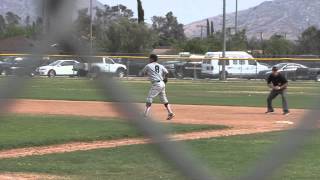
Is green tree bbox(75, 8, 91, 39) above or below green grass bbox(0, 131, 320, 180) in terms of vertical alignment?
above

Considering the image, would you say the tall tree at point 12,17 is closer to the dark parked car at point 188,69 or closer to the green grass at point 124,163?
the green grass at point 124,163

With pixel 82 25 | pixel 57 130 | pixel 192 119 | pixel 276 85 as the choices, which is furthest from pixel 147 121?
pixel 276 85

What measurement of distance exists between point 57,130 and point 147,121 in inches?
428

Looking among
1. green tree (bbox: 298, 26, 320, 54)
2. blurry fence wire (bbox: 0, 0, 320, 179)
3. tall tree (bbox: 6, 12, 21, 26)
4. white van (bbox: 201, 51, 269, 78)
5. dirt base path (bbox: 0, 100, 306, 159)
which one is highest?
tall tree (bbox: 6, 12, 21, 26)

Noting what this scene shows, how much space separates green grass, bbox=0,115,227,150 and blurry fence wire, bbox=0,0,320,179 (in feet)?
23.8

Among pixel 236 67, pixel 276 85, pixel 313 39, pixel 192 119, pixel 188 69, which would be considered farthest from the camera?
pixel 188 69

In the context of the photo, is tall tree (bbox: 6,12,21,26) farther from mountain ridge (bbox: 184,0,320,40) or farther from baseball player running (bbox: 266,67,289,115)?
baseball player running (bbox: 266,67,289,115)

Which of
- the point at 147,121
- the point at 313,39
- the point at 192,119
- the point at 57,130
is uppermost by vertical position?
the point at 313,39

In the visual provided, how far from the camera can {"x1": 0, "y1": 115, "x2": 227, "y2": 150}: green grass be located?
409 inches

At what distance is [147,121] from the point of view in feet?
5.21

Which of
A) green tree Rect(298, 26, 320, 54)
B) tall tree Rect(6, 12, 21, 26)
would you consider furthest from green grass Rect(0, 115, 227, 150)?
tall tree Rect(6, 12, 21, 26)

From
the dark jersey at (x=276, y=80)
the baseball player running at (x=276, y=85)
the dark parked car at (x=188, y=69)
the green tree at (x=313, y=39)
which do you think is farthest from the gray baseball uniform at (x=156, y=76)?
the dark parked car at (x=188, y=69)

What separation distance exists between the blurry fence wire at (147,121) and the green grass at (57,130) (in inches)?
286

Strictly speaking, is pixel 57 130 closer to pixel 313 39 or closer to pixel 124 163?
pixel 124 163
